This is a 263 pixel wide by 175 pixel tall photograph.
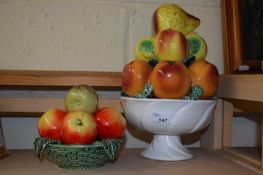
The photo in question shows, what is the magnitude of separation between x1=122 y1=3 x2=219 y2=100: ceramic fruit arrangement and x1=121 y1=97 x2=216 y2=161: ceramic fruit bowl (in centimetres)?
1

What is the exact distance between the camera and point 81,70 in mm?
925

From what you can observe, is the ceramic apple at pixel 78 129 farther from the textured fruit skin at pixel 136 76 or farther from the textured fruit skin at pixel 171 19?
the textured fruit skin at pixel 171 19

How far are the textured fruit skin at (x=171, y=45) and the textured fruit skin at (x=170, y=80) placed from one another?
24 millimetres

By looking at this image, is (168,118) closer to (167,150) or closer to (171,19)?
(167,150)

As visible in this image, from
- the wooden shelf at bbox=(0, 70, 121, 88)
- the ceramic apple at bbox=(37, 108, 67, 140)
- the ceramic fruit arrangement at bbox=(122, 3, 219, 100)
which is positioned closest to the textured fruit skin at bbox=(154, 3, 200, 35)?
the ceramic fruit arrangement at bbox=(122, 3, 219, 100)

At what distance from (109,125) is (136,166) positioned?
0.09 m

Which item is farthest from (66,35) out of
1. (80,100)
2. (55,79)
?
(80,100)

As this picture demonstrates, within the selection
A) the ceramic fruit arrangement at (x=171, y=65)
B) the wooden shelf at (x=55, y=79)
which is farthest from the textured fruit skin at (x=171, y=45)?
the wooden shelf at (x=55, y=79)

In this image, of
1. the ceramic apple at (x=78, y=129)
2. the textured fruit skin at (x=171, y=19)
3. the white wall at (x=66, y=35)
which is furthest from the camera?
the white wall at (x=66, y=35)

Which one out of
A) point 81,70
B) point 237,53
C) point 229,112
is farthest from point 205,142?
point 81,70

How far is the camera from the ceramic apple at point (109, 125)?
2.21ft

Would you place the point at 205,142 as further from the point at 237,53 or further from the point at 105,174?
the point at 105,174

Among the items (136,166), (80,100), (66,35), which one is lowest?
(136,166)

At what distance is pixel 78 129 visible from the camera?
63 cm
